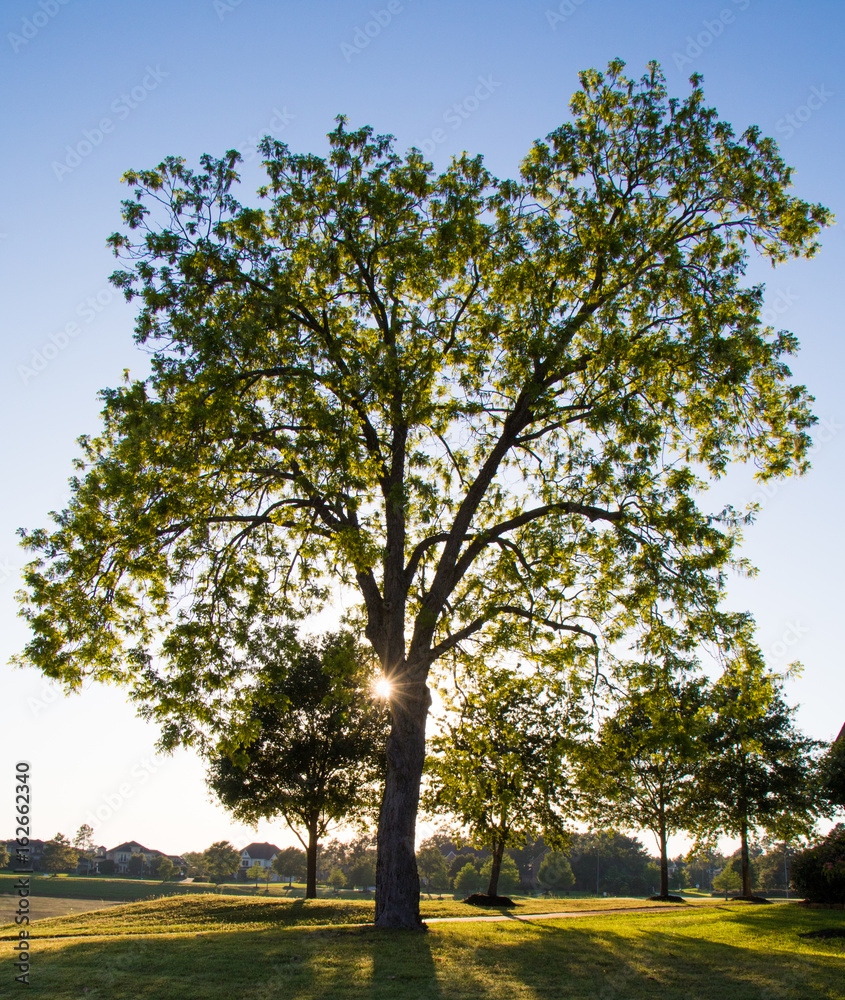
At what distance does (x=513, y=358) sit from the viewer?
1508 cm

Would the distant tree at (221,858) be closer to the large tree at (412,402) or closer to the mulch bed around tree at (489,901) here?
the mulch bed around tree at (489,901)

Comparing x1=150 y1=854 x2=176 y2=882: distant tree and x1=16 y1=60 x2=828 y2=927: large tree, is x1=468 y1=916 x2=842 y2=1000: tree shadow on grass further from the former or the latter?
x1=150 y1=854 x2=176 y2=882: distant tree

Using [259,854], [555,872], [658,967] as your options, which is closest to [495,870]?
[658,967]

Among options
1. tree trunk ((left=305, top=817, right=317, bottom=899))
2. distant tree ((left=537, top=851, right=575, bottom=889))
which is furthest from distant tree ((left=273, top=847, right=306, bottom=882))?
tree trunk ((left=305, top=817, right=317, bottom=899))

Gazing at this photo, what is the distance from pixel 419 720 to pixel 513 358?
797 centimetres

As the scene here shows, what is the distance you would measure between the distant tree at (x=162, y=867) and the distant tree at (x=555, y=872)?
50.6 m

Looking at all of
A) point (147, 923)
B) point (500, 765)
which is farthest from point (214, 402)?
point (147, 923)

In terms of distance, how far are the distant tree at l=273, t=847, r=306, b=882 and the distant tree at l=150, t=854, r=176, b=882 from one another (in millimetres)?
16165

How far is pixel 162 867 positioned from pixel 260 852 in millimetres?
36788

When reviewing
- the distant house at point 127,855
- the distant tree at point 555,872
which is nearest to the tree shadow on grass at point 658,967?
the distant tree at point 555,872

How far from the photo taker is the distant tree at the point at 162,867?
343ft

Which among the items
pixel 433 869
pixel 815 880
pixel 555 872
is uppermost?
pixel 815 880

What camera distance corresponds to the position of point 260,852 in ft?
454

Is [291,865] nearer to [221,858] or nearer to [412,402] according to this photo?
[221,858]
